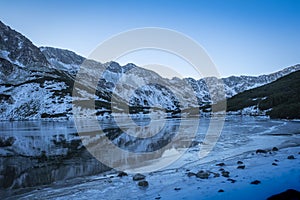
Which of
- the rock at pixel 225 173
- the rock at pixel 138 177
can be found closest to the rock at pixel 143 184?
the rock at pixel 138 177

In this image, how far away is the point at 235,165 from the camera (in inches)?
842

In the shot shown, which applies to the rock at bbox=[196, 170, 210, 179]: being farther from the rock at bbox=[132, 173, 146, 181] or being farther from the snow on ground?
the rock at bbox=[132, 173, 146, 181]

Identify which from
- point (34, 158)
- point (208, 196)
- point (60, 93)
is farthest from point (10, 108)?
point (208, 196)

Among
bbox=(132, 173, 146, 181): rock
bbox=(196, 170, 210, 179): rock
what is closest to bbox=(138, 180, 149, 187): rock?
bbox=(132, 173, 146, 181): rock

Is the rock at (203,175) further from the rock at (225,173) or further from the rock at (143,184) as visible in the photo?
the rock at (143,184)

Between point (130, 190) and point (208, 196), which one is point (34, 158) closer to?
point (130, 190)

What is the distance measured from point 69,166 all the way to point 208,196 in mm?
14087

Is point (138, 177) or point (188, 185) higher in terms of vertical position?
point (138, 177)

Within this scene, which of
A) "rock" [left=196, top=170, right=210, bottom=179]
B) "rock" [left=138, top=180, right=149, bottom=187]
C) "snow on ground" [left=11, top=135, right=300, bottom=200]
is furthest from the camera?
"rock" [left=196, top=170, right=210, bottom=179]

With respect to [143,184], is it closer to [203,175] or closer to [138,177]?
[138,177]

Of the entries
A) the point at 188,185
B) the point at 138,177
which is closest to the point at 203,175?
the point at 188,185

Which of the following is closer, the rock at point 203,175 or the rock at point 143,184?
the rock at point 143,184

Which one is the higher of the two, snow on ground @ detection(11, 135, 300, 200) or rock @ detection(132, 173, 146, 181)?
rock @ detection(132, 173, 146, 181)

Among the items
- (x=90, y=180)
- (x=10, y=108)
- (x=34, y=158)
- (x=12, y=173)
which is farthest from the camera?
(x=10, y=108)
